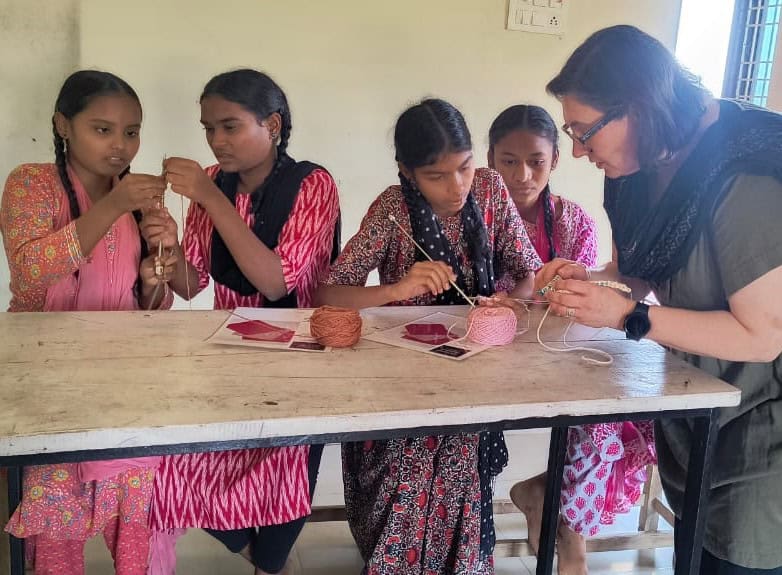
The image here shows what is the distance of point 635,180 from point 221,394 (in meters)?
0.96

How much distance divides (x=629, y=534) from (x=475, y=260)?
110 cm

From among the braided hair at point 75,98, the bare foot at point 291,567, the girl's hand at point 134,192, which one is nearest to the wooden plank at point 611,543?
the bare foot at point 291,567

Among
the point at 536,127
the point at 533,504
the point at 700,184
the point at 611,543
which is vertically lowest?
the point at 611,543

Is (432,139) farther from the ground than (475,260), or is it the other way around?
(432,139)

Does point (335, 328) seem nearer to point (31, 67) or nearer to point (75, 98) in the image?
point (75, 98)

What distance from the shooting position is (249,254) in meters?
1.54

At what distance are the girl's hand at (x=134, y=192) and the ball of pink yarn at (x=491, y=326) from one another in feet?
2.35

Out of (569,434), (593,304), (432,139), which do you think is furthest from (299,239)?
(569,434)

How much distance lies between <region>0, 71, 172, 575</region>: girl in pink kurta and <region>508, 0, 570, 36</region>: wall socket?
5.57 ft

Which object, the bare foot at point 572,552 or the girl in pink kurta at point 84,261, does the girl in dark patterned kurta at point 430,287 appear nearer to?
the bare foot at point 572,552

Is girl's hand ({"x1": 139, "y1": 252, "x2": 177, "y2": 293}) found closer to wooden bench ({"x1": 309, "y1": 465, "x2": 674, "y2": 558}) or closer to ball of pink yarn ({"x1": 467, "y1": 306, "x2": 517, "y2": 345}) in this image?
ball of pink yarn ({"x1": 467, "y1": 306, "x2": 517, "y2": 345})

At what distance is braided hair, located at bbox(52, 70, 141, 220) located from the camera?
4.94ft

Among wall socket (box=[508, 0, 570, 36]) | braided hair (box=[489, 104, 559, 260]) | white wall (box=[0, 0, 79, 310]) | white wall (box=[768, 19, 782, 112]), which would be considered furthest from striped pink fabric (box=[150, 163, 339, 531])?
white wall (box=[768, 19, 782, 112])

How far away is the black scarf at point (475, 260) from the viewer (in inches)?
61.8
